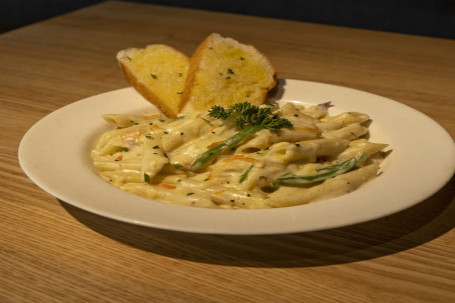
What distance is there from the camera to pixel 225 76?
97.0 inches

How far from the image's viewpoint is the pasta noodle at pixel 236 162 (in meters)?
1.67

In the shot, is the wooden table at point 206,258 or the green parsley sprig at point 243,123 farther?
the green parsley sprig at point 243,123

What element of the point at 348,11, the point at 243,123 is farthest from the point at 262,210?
the point at 348,11

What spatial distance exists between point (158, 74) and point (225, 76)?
290 mm

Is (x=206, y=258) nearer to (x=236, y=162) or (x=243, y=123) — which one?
(x=236, y=162)

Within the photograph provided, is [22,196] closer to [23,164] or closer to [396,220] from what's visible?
[23,164]

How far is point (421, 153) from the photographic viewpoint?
1.83 meters

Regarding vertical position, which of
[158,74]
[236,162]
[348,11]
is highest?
[348,11]

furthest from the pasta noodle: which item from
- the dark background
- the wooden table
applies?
the dark background

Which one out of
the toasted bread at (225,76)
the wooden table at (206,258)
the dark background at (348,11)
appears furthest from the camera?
the dark background at (348,11)

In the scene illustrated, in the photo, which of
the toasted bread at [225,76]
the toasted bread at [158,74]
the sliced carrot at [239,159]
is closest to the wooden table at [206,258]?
the sliced carrot at [239,159]

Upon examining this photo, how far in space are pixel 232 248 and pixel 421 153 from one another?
67 centimetres

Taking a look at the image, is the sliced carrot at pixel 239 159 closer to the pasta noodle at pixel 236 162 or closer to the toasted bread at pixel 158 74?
the pasta noodle at pixel 236 162

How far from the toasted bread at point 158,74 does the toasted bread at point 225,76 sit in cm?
6
